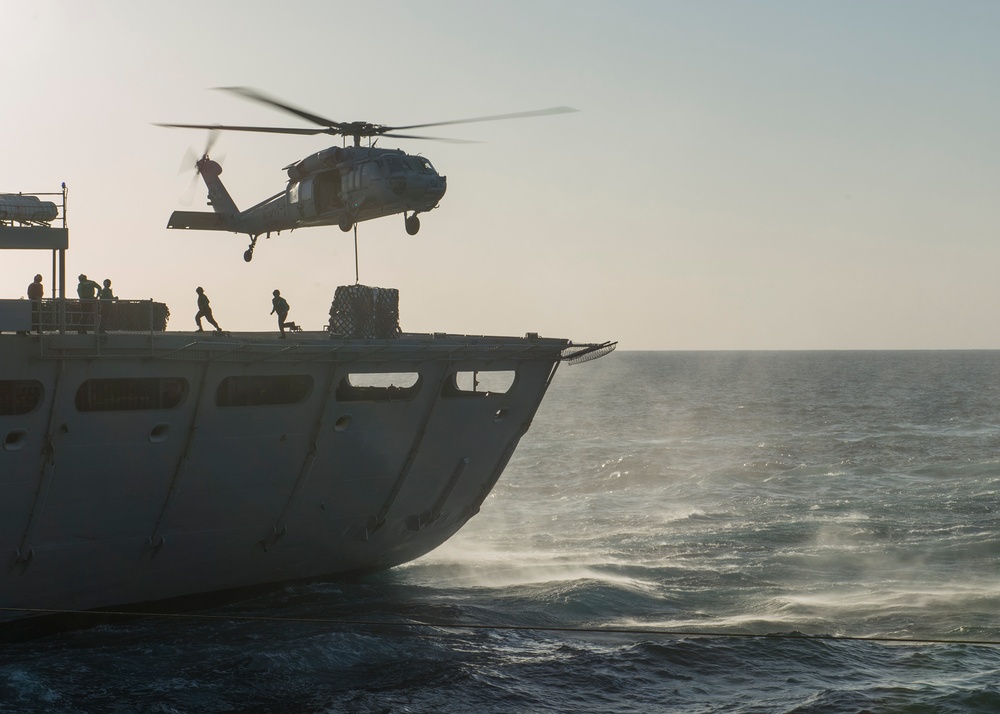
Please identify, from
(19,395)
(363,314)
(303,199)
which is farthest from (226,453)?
(303,199)

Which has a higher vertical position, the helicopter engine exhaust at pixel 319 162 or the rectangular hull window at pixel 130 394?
the helicopter engine exhaust at pixel 319 162

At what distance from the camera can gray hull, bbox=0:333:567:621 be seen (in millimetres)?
19516

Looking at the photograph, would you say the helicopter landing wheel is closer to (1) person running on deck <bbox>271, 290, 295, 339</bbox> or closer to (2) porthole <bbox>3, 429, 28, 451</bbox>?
(1) person running on deck <bbox>271, 290, 295, 339</bbox>

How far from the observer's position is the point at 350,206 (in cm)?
2741

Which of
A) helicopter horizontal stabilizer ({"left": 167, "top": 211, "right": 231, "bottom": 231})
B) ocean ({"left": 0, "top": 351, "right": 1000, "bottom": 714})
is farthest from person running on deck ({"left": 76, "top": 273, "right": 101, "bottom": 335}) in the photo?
helicopter horizontal stabilizer ({"left": 167, "top": 211, "right": 231, "bottom": 231})

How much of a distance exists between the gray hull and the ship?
4cm

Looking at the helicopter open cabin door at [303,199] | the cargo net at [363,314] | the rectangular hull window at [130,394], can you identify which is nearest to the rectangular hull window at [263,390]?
the rectangular hull window at [130,394]

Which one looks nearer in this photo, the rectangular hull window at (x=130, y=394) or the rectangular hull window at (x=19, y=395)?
the rectangular hull window at (x=19, y=395)

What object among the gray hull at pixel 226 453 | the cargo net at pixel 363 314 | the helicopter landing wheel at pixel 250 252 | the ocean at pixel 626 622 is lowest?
the ocean at pixel 626 622

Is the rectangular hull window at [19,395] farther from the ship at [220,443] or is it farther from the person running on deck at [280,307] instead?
the person running on deck at [280,307]

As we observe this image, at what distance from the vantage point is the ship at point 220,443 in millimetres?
19484

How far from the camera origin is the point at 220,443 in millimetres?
21266

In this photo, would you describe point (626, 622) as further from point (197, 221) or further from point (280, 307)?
point (197, 221)

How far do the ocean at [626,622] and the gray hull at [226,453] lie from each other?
1.41 metres
